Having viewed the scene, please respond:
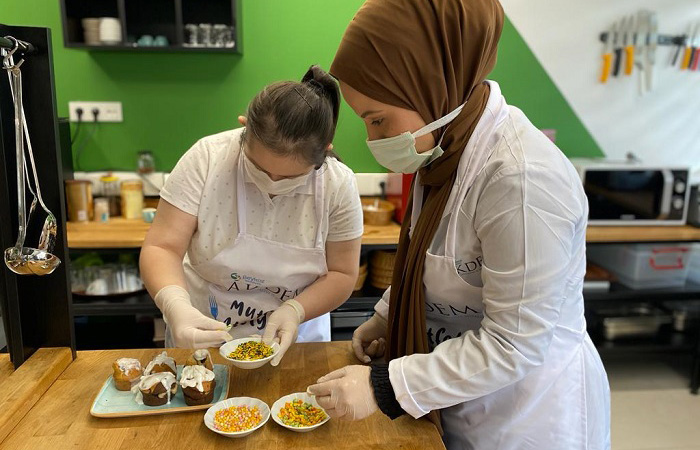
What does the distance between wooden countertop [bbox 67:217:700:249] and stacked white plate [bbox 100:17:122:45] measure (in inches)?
35.8

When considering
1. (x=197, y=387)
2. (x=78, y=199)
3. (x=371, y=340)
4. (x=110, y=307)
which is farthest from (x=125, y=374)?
(x=78, y=199)

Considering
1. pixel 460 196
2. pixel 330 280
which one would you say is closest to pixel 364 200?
pixel 330 280

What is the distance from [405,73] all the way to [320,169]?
1.79 feet

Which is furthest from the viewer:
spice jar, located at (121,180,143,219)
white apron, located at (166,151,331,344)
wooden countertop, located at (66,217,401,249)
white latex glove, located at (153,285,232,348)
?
spice jar, located at (121,180,143,219)

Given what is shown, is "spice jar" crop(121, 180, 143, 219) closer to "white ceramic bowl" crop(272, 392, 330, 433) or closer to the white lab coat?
"white ceramic bowl" crop(272, 392, 330, 433)

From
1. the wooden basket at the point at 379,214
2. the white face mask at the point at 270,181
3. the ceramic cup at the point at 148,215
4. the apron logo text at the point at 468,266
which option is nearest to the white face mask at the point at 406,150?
the apron logo text at the point at 468,266

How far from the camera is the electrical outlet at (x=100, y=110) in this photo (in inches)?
114

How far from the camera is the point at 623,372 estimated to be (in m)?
3.12

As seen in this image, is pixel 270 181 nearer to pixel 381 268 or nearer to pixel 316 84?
pixel 316 84

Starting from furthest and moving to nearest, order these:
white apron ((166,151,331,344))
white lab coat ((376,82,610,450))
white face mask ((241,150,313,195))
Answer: white apron ((166,151,331,344))
white face mask ((241,150,313,195))
white lab coat ((376,82,610,450))

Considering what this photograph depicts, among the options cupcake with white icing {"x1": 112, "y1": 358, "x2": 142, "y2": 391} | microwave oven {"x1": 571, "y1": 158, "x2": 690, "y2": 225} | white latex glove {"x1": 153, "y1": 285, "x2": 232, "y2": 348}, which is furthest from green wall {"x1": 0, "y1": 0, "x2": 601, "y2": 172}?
cupcake with white icing {"x1": 112, "y1": 358, "x2": 142, "y2": 391}

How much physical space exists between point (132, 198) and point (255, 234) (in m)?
1.66

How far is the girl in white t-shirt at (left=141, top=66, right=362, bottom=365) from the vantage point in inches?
51.3

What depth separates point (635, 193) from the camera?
2.86 metres
